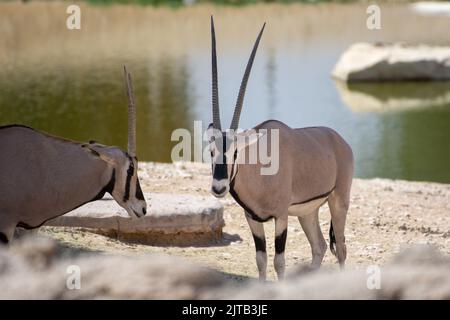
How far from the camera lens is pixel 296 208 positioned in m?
6.71

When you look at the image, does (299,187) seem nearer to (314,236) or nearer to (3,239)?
(314,236)

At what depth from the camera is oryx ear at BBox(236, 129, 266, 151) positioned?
6.07 metres

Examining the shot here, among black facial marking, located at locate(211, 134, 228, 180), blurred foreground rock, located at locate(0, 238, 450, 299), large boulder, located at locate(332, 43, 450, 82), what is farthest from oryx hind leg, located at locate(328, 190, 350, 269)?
large boulder, located at locate(332, 43, 450, 82)

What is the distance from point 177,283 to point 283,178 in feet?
7.01

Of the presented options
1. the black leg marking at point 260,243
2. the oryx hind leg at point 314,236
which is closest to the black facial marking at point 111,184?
the black leg marking at point 260,243

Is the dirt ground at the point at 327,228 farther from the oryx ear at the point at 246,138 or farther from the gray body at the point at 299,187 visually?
the oryx ear at the point at 246,138

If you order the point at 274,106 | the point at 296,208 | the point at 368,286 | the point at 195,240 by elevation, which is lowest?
the point at 274,106

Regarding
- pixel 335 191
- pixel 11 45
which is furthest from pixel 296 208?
pixel 11 45

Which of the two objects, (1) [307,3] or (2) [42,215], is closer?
(2) [42,215]

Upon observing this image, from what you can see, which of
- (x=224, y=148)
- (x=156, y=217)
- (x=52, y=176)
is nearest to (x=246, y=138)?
(x=224, y=148)

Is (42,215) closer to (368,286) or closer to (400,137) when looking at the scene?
(368,286)

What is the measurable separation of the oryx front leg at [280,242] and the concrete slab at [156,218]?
173 cm

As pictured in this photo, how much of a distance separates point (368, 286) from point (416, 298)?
217 mm

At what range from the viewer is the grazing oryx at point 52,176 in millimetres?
5953
